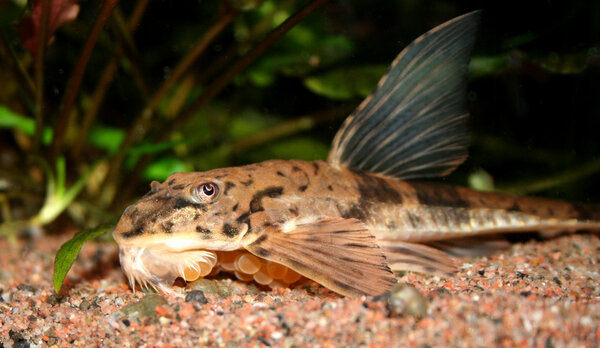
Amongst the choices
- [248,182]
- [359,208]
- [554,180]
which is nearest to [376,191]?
[359,208]

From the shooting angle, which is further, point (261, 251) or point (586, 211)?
point (586, 211)

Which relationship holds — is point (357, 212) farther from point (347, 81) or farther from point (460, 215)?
point (347, 81)

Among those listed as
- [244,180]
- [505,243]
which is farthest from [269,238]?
[505,243]

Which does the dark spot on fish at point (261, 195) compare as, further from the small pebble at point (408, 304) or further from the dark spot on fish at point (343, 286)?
the small pebble at point (408, 304)

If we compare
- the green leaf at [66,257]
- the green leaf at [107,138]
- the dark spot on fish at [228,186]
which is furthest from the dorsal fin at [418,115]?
the green leaf at [107,138]

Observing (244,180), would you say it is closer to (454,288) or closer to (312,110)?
(454,288)

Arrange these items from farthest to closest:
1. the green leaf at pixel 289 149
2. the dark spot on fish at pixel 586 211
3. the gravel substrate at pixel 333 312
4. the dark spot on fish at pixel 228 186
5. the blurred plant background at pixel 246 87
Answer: the green leaf at pixel 289 149
the blurred plant background at pixel 246 87
the dark spot on fish at pixel 586 211
the dark spot on fish at pixel 228 186
the gravel substrate at pixel 333 312

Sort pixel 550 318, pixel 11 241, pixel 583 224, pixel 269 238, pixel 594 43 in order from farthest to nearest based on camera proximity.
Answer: pixel 11 241 < pixel 594 43 < pixel 583 224 < pixel 269 238 < pixel 550 318
